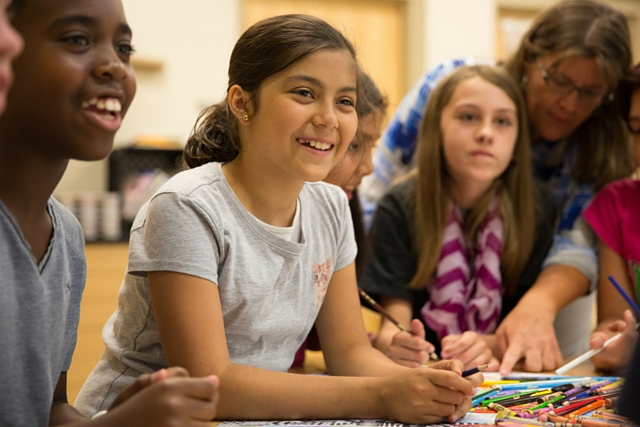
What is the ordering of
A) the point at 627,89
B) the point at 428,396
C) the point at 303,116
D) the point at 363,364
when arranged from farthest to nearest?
the point at 627,89 → the point at 363,364 → the point at 303,116 → the point at 428,396

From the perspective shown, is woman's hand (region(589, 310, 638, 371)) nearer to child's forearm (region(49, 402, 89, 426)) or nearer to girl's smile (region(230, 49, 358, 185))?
girl's smile (region(230, 49, 358, 185))

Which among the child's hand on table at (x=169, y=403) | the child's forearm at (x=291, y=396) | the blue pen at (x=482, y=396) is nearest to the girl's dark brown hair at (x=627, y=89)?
the blue pen at (x=482, y=396)

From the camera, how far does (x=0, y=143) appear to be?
686 mm

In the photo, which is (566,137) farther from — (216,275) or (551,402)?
(216,275)

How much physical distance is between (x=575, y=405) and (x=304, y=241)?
0.46 meters

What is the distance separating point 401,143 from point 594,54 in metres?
0.52

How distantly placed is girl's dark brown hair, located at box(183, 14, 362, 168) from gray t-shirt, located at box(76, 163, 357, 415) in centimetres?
8

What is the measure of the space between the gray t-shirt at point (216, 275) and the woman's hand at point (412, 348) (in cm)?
21

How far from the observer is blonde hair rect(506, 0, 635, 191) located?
5.24 feet

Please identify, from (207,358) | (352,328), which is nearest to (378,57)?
(352,328)

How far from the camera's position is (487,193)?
1617 millimetres

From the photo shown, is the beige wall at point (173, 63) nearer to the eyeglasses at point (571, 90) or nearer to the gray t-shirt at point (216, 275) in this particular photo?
the eyeglasses at point (571, 90)

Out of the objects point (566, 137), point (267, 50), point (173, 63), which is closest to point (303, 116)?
point (267, 50)

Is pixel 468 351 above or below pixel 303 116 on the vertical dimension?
below
